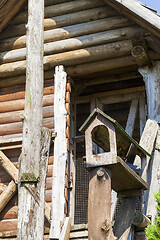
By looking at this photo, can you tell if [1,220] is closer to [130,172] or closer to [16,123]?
[16,123]

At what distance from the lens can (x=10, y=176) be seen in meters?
9.41

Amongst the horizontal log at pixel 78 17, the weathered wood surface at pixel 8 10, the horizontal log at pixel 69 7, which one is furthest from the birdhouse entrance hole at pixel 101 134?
the weathered wood surface at pixel 8 10

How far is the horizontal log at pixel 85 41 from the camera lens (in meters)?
9.11

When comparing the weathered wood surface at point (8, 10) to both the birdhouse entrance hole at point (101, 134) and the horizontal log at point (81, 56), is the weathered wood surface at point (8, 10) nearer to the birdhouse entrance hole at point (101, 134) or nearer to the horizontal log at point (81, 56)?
the horizontal log at point (81, 56)

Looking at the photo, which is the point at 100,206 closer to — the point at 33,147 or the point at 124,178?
the point at 124,178

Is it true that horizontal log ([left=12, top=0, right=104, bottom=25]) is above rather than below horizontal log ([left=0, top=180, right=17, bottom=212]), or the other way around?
above

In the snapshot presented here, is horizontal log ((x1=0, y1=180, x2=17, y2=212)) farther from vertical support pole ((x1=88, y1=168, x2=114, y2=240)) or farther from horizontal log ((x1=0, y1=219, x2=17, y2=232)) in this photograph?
vertical support pole ((x1=88, y1=168, x2=114, y2=240))

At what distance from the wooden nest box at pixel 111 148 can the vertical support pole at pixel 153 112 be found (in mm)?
1491

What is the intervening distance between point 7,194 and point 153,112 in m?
3.09

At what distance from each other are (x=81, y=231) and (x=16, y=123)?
8.42ft

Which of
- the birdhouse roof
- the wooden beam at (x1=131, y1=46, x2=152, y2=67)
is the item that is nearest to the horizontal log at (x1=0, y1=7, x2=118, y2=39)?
the wooden beam at (x1=131, y1=46, x2=152, y2=67)

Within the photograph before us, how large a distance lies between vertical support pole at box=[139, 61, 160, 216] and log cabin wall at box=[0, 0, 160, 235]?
28cm

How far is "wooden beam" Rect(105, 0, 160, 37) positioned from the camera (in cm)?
833

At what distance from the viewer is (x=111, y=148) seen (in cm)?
578
